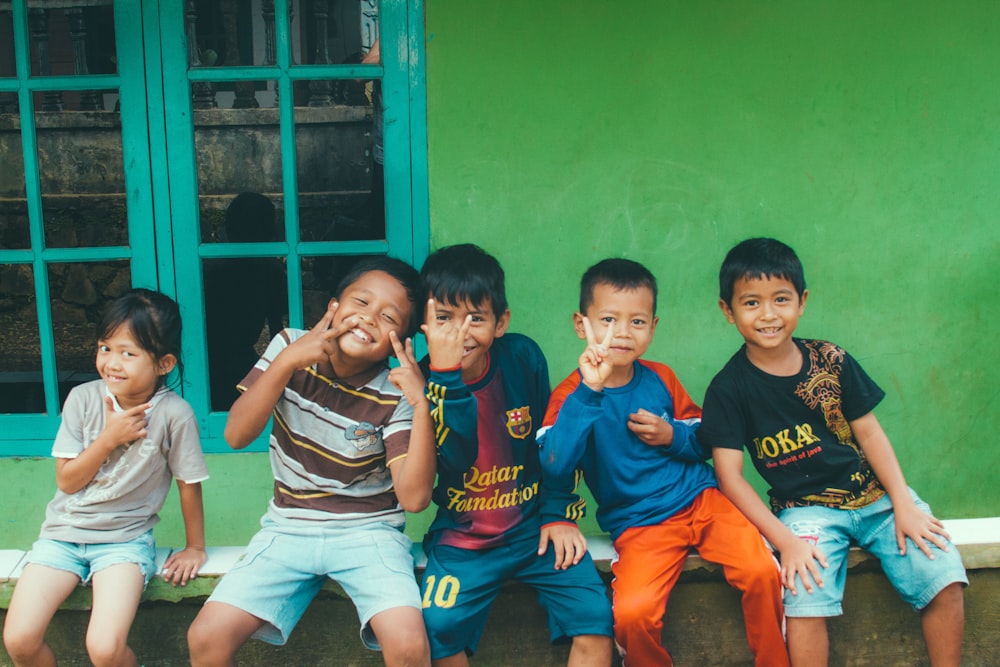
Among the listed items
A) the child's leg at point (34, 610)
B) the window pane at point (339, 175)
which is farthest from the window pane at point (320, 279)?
the child's leg at point (34, 610)

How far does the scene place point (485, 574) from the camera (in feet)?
7.91

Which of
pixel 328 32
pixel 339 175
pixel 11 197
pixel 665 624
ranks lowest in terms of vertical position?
pixel 665 624

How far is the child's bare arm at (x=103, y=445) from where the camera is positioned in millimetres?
2381

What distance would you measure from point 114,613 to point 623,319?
5.12ft

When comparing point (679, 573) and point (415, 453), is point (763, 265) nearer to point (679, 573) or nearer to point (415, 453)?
point (679, 573)

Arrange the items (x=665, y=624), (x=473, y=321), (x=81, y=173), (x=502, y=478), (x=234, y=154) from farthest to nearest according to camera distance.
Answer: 1. (x=81, y=173)
2. (x=234, y=154)
3. (x=665, y=624)
4. (x=502, y=478)
5. (x=473, y=321)

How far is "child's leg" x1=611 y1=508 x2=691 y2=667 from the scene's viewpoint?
2340 mm

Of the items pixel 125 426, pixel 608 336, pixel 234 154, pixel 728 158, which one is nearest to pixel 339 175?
pixel 234 154

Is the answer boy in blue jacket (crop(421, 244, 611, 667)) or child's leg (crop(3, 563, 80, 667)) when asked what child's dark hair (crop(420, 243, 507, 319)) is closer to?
boy in blue jacket (crop(421, 244, 611, 667))

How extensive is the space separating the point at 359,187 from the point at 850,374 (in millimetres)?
2015

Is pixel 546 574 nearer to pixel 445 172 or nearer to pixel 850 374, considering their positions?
pixel 850 374

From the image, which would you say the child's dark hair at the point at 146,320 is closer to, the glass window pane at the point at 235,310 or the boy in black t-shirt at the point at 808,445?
the glass window pane at the point at 235,310

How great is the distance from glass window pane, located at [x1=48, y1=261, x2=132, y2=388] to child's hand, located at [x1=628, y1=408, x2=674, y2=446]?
4561 mm

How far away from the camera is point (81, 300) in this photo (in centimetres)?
612
